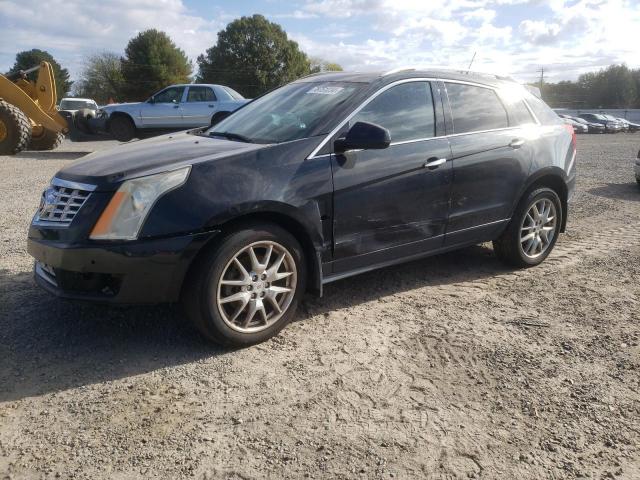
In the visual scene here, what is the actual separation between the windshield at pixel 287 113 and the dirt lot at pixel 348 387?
1308 millimetres

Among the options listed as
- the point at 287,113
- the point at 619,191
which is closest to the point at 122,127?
the point at 619,191

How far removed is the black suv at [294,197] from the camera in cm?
317

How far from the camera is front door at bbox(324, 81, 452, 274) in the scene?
380cm

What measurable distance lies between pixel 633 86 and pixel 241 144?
83.7 m

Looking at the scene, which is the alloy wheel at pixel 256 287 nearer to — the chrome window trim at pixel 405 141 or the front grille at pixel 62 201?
the chrome window trim at pixel 405 141

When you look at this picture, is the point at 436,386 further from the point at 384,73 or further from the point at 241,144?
the point at 384,73

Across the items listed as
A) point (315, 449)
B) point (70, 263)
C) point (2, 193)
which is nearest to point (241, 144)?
point (70, 263)

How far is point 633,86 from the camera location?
73938 millimetres

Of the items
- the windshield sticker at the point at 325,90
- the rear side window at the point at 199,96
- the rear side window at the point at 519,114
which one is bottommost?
the rear side window at the point at 519,114

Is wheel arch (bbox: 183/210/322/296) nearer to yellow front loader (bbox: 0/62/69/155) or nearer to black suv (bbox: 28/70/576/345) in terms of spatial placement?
black suv (bbox: 28/70/576/345)

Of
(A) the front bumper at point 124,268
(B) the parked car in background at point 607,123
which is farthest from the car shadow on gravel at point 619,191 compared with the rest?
(B) the parked car in background at point 607,123

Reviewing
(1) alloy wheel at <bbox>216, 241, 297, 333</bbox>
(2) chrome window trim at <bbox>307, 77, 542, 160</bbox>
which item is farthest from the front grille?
(2) chrome window trim at <bbox>307, 77, 542, 160</bbox>

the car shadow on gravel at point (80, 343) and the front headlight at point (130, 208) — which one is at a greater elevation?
the front headlight at point (130, 208)

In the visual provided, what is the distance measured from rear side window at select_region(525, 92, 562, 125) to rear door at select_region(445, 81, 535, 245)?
0.82 ft
